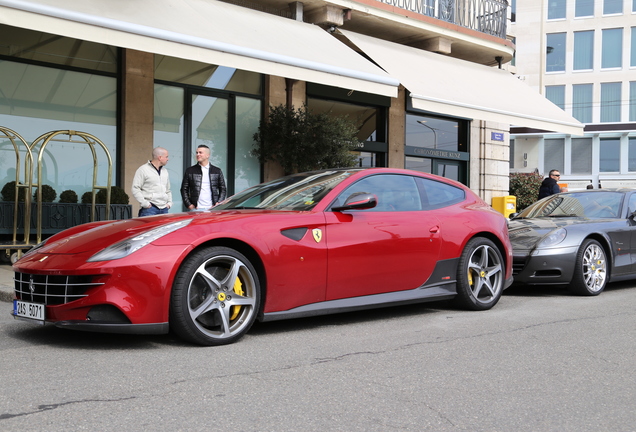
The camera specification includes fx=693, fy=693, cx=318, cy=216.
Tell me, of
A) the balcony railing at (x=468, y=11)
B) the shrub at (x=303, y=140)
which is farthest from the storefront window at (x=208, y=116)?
the balcony railing at (x=468, y=11)

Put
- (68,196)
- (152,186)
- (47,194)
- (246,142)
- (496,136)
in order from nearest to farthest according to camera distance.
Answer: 1. (152,186)
2. (47,194)
3. (68,196)
4. (246,142)
5. (496,136)

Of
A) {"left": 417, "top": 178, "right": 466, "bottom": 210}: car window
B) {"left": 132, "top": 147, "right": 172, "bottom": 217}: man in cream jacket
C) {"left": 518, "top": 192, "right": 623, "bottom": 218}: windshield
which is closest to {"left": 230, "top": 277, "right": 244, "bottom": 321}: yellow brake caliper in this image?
{"left": 417, "top": 178, "right": 466, "bottom": 210}: car window

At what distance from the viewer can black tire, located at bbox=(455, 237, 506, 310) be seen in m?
6.58

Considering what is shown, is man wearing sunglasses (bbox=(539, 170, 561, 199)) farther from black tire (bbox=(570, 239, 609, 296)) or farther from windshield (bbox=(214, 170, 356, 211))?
windshield (bbox=(214, 170, 356, 211))

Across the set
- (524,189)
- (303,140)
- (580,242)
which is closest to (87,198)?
(303,140)

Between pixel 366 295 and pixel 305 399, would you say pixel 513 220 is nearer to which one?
pixel 366 295

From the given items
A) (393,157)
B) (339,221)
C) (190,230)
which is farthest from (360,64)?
(190,230)

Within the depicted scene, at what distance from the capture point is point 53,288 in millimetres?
4625

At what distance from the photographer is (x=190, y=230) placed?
481 cm

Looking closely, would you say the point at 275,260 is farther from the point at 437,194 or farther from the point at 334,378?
the point at 437,194

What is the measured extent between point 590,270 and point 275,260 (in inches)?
187

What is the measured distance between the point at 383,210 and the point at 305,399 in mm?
2816

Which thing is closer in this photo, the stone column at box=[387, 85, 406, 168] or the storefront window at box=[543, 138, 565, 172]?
the stone column at box=[387, 85, 406, 168]

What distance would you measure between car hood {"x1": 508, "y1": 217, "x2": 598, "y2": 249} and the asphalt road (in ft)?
7.68
